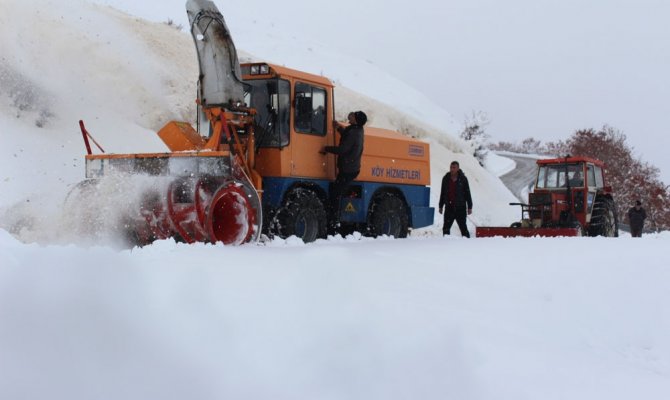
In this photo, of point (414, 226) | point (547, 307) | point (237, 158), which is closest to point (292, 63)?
point (414, 226)

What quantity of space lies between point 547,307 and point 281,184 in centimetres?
505

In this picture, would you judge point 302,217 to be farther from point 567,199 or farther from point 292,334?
point 567,199

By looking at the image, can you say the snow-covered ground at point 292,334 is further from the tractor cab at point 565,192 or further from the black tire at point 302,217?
the tractor cab at point 565,192

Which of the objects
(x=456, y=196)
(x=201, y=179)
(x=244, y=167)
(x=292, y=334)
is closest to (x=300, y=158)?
(x=244, y=167)

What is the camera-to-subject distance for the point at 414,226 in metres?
14.0

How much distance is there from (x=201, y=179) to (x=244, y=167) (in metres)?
1.08

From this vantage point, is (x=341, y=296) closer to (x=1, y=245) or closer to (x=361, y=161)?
(x=1, y=245)

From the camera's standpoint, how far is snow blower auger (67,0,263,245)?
372 inches

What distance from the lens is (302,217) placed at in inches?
439

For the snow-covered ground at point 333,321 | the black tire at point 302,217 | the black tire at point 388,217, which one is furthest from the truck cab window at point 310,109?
the snow-covered ground at point 333,321

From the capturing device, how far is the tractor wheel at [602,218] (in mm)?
18281

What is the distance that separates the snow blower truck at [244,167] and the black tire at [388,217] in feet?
0.06

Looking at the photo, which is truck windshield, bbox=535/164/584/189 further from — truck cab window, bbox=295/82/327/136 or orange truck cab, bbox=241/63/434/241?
truck cab window, bbox=295/82/327/136

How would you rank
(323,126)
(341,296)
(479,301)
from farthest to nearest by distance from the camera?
(323,126) → (479,301) → (341,296)
